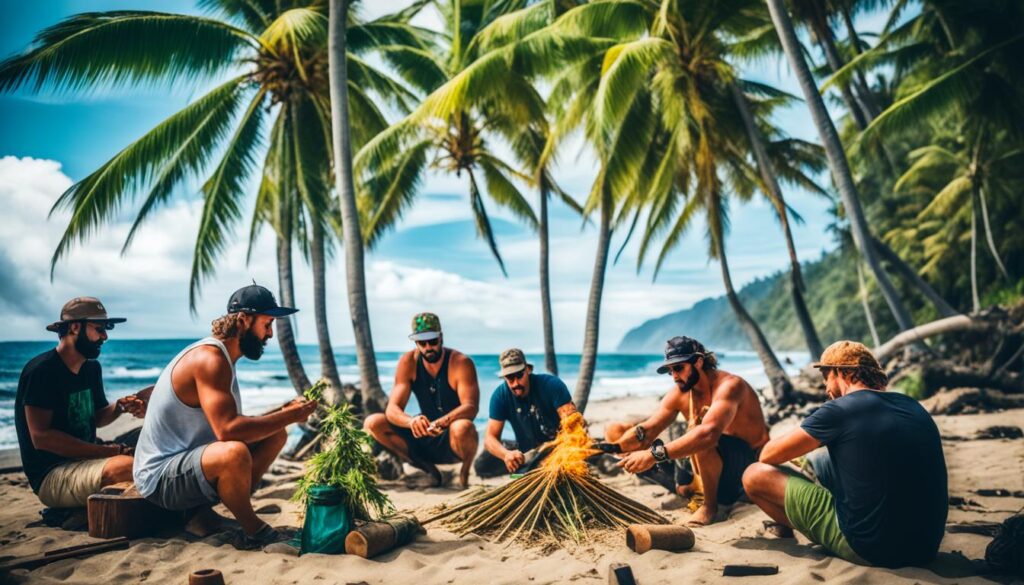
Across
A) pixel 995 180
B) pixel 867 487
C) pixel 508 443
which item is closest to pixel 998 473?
pixel 867 487

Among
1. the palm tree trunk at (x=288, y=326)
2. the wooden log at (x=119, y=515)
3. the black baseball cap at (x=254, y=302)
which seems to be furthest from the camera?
the palm tree trunk at (x=288, y=326)

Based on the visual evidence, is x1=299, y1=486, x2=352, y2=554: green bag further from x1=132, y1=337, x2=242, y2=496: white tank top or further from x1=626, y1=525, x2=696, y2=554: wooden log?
x1=626, y1=525, x2=696, y2=554: wooden log

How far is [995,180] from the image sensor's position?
826 inches

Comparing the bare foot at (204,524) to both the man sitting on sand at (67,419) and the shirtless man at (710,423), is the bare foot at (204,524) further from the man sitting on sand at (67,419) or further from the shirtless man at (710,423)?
the shirtless man at (710,423)

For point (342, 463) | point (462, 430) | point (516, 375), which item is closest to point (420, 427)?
point (462, 430)

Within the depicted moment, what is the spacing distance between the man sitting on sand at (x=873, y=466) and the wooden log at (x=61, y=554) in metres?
3.86

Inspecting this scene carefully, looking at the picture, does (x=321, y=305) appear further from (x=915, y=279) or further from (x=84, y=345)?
(x=915, y=279)

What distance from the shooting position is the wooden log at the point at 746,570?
3322 millimetres

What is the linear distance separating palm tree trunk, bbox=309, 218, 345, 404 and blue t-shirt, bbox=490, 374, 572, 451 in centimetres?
433

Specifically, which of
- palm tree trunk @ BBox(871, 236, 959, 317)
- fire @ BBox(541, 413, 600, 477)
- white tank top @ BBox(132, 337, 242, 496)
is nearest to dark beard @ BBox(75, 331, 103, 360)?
white tank top @ BBox(132, 337, 242, 496)

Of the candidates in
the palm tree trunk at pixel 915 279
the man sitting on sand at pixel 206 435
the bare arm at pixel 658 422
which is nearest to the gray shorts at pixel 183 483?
the man sitting on sand at pixel 206 435

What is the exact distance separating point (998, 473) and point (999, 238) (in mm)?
23313

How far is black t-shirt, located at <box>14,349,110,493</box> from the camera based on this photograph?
166 inches

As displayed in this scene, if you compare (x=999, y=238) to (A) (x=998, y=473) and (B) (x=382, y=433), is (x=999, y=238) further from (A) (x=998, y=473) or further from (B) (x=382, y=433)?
(B) (x=382, y=433)
